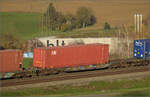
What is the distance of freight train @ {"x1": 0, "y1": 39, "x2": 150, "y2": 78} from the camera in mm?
28594

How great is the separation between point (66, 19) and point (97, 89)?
3114 centimetres

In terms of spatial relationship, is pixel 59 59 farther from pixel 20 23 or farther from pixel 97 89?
pixel 20 23

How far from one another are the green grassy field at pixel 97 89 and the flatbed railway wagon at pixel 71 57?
364 cm

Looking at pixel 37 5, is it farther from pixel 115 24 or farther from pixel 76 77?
pixel 76 77

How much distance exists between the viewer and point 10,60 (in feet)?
93.5

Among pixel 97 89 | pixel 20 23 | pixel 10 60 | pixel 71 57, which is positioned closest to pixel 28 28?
pixel 20 23

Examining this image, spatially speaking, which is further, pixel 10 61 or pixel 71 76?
pixel 71 76

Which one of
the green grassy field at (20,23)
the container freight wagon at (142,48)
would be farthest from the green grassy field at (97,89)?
the green grassy field at (20,23)

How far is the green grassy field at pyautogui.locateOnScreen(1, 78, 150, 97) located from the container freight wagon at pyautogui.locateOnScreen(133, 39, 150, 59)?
500 cm

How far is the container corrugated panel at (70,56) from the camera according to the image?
30.0 metres

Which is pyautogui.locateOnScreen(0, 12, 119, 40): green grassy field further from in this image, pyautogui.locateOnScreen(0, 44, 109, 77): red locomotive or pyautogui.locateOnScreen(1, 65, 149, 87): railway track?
pyautogui.locateOnScreen(1, 65, 149, 87): railway track

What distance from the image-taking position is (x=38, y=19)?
58500 millimetres

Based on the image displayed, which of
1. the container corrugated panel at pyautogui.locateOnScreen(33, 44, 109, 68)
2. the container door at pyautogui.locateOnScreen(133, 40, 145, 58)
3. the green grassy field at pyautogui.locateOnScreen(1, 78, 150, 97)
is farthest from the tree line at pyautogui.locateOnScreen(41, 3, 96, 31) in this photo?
the green grassy field at pyautogui.locateOnScreen(1, 78, 150, 97)

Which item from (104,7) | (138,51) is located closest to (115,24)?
(104,7)
